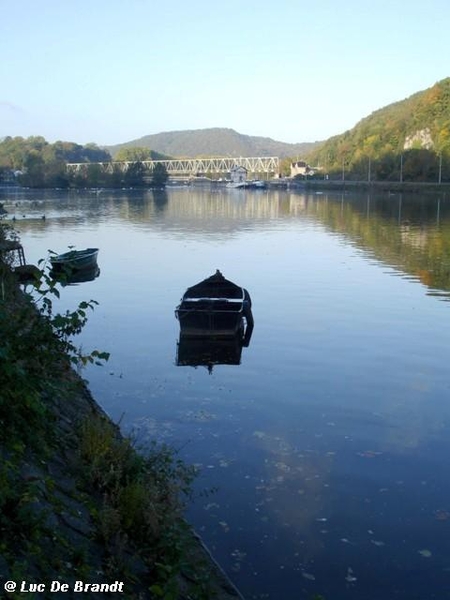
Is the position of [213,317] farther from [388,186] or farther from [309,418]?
[388,186]

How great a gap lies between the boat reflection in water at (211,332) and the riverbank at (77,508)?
9217 mm

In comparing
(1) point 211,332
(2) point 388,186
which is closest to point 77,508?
(1) point 211,332

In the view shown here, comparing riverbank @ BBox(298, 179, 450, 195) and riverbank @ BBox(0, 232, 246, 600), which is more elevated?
riverbank @ BBox(298, 179, 450, 195)

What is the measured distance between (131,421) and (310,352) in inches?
284

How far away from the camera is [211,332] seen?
67.9 ft

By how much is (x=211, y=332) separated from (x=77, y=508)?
1339 centimetres

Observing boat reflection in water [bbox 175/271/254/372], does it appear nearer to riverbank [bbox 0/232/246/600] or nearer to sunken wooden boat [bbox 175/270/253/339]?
sunken wooden boat [bbox 175/270/253/339]

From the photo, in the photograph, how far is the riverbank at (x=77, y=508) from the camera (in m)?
5.86

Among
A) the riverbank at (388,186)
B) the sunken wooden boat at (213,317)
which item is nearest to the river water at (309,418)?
the sunken wooden boat at (213,317)

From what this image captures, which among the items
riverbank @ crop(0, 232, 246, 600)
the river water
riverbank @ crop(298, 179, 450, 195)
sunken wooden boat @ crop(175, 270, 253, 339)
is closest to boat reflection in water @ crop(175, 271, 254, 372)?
sunken wooden boat @ crop(175, 270, 253, 339)

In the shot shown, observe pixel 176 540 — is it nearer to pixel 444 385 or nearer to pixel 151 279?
pixel 444 385

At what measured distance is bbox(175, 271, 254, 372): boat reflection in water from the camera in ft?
63.7

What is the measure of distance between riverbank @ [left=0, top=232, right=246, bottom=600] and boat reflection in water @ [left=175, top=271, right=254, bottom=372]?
363 inches

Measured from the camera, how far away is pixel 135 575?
669 cm
